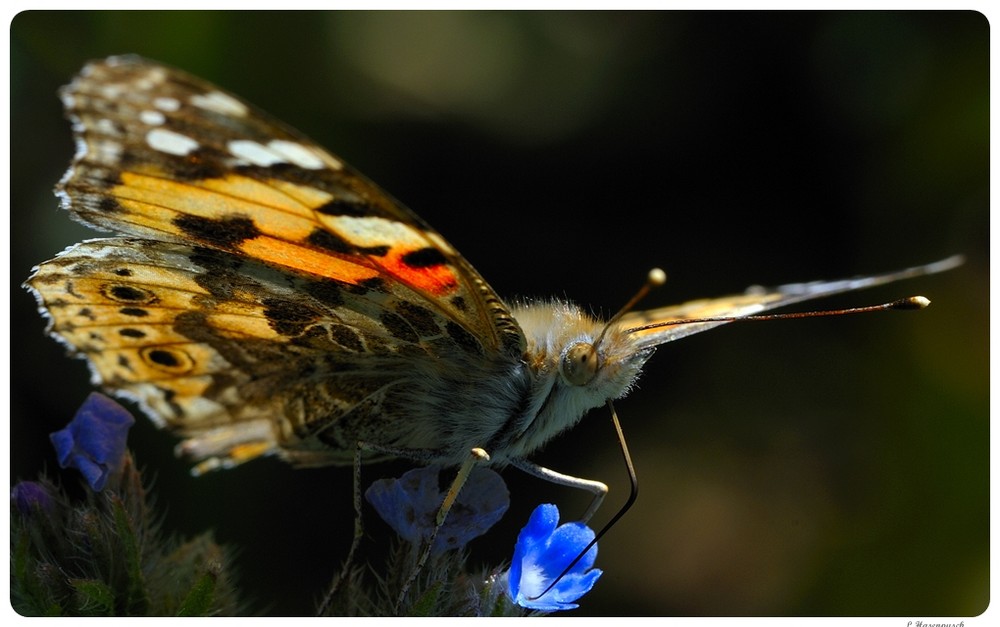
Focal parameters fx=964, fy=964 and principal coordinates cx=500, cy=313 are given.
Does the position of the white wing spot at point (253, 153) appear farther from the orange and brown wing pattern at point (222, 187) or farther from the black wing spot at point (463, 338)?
the black wing spot at point (463, 338)

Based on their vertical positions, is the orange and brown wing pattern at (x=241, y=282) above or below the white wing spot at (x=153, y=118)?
below

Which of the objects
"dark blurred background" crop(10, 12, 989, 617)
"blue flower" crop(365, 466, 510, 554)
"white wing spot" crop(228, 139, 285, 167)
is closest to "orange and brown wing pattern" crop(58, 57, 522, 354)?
"white wing spot" crop(228, 139, 285, 167)

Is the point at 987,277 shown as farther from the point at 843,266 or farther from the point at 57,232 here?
the point at 57,232

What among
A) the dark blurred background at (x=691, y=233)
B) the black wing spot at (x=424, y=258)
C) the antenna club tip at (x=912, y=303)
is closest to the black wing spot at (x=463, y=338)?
the black wing spot at (x=424, y=258)

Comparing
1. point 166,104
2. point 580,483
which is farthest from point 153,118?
point 580,483

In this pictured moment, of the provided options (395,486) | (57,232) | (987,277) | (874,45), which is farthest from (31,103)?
(987,277)

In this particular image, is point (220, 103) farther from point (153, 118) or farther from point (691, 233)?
point (691, 233)

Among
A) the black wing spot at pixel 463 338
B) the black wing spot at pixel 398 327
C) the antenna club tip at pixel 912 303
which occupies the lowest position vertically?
the black wing spot at pixel 398 327
